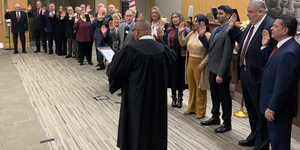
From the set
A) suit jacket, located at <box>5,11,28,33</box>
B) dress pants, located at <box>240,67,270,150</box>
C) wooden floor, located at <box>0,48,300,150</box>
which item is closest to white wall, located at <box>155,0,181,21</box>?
suit jacket, located at <box>5,11,28,33</box>

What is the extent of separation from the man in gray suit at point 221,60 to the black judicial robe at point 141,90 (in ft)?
3.39

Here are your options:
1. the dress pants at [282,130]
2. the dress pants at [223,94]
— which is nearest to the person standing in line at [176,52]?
the dress pants at [223,94]

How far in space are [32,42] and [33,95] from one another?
7.16 m

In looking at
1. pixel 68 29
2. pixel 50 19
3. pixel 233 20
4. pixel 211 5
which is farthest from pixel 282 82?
pixel 50 19

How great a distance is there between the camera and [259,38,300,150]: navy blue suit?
2.58m

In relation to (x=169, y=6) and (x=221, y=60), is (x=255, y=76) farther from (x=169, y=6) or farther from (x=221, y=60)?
(x=169, y=6)

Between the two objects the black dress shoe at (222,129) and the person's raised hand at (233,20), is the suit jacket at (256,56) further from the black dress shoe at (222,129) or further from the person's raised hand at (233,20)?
the black dress shoe at (222,129)

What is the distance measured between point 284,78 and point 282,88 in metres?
0.09

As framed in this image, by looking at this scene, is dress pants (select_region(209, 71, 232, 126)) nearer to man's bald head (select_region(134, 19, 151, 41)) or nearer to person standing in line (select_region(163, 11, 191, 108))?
person standing in line (select_region(163, 11, 191, 108))

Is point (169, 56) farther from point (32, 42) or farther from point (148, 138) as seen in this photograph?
point (32, 42)

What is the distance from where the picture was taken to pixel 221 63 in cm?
378

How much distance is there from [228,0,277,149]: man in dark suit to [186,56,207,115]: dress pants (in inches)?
33.7

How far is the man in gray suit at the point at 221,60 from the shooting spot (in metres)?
3.75

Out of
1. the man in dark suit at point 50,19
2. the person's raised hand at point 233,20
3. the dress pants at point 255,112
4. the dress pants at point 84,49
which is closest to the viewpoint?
the dress pants at point 255,112
